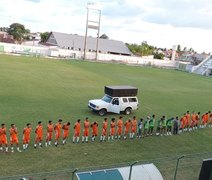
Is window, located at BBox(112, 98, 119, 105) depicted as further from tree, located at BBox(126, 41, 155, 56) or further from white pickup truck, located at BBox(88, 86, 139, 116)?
tree, located at BBox(126, 41, 155, 56)

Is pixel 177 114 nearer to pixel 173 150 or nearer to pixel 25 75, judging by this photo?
pixel 173 150

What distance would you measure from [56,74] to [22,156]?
26744mm

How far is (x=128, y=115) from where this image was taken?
76.0ft

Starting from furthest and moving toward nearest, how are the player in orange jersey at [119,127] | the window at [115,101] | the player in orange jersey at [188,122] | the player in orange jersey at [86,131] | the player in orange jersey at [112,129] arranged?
the window at [115,101]
the player in orange jersey at [188,122]
the player in orange jersey at [119,127]
the player in orange jersey at [112,129]
the player in orange jersey at [86,131]

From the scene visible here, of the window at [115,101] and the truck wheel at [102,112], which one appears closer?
the truck wheel at [102,112]

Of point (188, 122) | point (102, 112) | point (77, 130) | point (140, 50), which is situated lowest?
point (102, 112)

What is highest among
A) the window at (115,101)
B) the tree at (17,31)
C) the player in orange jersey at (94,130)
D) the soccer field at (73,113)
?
the tree at (17,31)

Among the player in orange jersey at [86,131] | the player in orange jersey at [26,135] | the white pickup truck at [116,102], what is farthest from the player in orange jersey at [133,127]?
the player in orange jersey at [26,135]

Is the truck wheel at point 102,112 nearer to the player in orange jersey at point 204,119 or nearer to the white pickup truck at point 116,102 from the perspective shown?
the white pickup truck at point 116,102

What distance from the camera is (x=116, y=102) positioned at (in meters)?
22.5

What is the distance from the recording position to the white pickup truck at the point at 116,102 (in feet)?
72.1

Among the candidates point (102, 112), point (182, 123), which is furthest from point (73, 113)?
point (182, 123)

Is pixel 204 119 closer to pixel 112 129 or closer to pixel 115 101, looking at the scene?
pixel 115 101

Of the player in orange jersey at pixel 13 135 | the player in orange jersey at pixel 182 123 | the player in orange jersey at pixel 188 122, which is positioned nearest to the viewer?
the player in orange jersey at pixel 13 135
